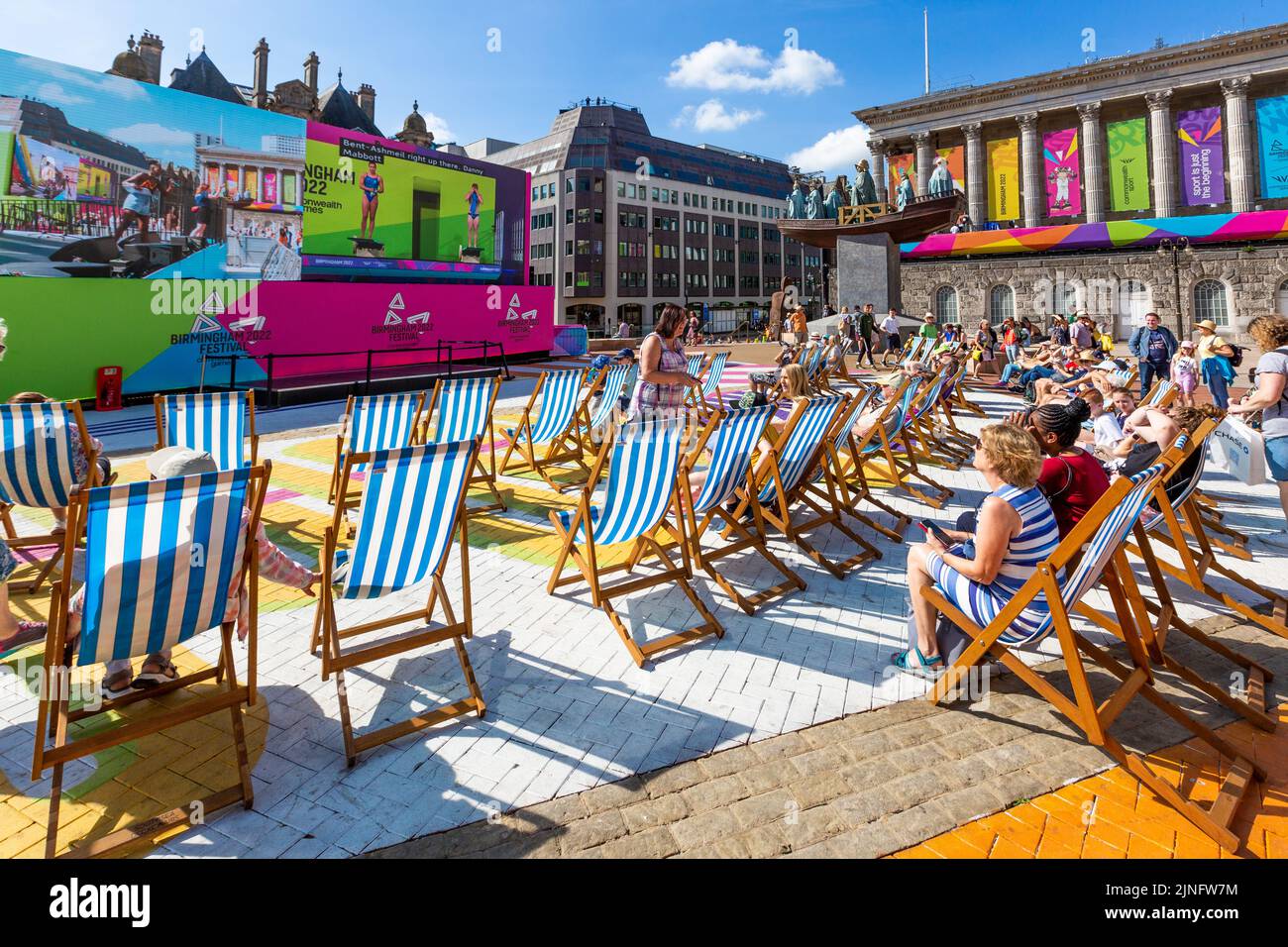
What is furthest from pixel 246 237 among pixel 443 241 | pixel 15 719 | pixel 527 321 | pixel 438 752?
pixel 438 752

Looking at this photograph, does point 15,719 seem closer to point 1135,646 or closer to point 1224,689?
point 1135,646

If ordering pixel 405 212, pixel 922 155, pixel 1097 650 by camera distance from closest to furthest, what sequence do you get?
1. pixel 1097 650
2. pixel 405 212
3. pixel 922 155

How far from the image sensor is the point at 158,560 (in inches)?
99.1

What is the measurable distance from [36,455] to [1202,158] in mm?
54365

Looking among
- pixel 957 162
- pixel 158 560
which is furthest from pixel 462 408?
pixel 957 162

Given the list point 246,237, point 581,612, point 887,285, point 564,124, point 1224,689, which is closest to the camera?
point 1224,689

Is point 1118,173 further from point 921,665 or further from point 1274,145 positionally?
point 921,665

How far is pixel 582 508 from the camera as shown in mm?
4031

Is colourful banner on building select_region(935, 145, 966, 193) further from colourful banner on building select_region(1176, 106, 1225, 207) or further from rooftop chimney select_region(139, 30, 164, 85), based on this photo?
rooftop chimney select_region(139, 30, 164, 85)

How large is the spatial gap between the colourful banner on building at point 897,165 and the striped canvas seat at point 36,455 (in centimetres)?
5264

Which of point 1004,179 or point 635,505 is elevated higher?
point 1004,179

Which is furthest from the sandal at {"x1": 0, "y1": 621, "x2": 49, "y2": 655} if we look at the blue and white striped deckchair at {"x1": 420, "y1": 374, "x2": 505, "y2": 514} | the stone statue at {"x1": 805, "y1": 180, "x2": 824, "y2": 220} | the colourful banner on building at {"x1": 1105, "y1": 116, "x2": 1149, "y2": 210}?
the colourful banner on building at {"x1": 1105, "y1": 116, "x2": 1149, "y2": 210}
